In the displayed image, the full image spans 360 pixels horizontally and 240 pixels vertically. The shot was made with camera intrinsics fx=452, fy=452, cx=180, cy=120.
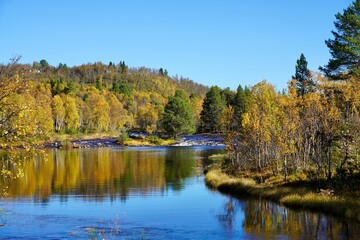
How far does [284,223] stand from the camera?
88.0 feet

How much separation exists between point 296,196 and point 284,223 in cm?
555

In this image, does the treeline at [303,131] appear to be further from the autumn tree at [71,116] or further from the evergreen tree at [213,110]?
the autumn tree at [71,116]

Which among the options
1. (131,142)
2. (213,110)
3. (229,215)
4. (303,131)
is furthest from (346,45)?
(213,110)

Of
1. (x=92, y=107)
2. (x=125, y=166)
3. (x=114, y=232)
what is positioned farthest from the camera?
(x=92, y=107)

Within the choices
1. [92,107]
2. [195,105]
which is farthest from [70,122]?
[195,105]

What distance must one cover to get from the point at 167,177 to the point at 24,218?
23.4m

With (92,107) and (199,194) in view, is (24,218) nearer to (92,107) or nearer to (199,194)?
(199,194)

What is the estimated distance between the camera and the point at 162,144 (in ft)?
377

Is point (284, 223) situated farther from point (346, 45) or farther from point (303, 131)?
point (346, 45)

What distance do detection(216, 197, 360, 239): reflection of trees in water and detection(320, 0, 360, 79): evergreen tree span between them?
20.5 m

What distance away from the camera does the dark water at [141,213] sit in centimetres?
2456

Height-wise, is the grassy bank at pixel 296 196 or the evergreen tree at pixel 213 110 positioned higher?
the evergreen tree at pixel 213 110

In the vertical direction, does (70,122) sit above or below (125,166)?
above

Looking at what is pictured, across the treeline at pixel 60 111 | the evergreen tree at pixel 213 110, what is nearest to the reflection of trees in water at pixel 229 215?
the treeline at pixel 60 111
